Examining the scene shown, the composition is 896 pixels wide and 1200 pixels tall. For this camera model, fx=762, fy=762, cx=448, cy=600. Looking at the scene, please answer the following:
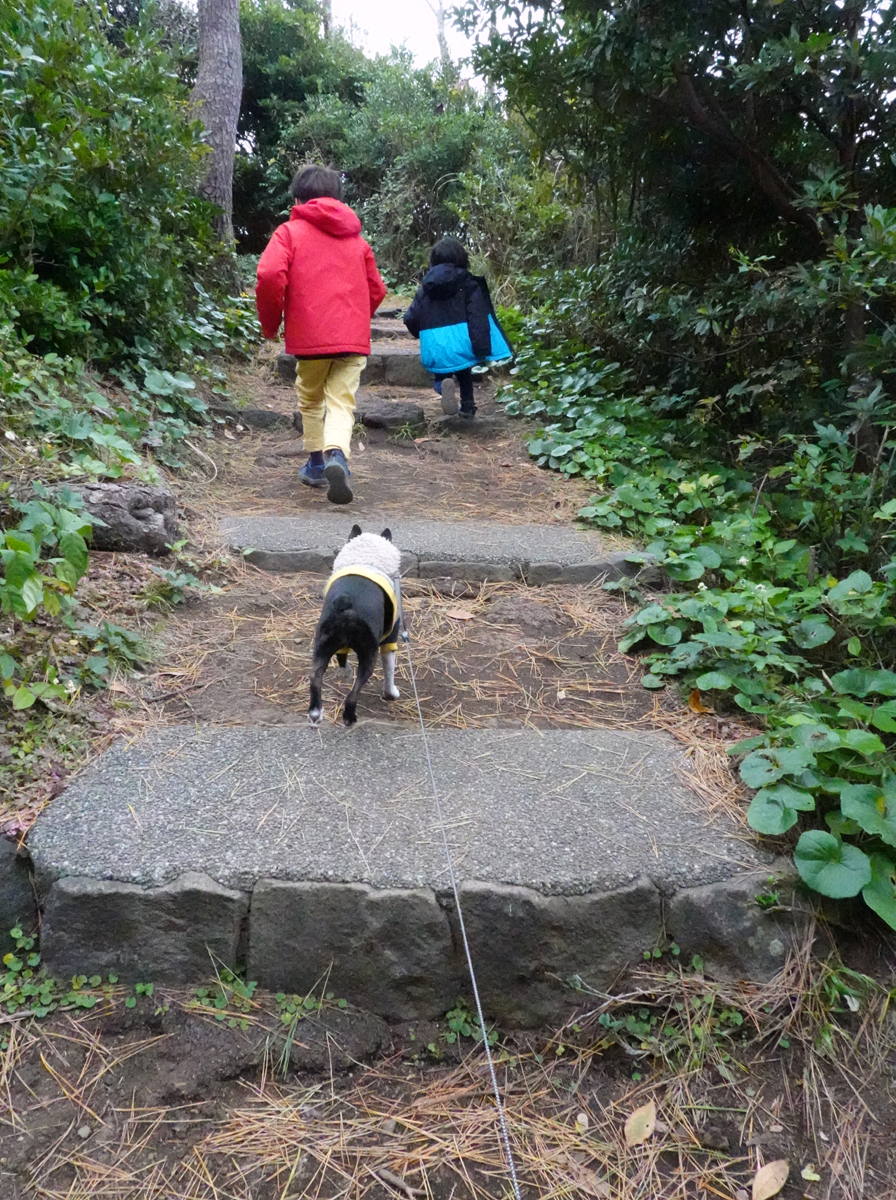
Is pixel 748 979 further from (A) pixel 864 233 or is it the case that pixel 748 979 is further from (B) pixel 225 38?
(B) pixel 225 38

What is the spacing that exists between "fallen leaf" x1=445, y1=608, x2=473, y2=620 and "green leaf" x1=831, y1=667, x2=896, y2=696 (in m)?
1.41

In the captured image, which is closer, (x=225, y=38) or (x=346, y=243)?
(x=346, y=243)

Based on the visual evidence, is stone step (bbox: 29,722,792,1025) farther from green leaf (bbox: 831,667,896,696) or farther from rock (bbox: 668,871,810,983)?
green leaf (bbox: 831,667,896,696)

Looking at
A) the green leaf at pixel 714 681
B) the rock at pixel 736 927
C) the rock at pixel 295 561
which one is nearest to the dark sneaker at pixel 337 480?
the rock at pixel 295 561

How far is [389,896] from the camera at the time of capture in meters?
1.73

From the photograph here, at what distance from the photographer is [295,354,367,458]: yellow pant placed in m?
4.44

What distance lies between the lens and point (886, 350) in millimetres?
2957

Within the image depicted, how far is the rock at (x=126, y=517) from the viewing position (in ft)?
9.98

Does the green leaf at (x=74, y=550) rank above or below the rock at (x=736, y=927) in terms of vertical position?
above

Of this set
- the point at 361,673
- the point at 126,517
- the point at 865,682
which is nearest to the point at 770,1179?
the point at 865,682

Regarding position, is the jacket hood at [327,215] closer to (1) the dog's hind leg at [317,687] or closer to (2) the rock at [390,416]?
(2) the rock at [390,416]

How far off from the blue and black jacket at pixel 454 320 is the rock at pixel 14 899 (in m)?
4.89

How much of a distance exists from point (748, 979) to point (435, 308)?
5300 mm

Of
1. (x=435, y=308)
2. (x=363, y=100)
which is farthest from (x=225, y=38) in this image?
(x=363, y=100)
